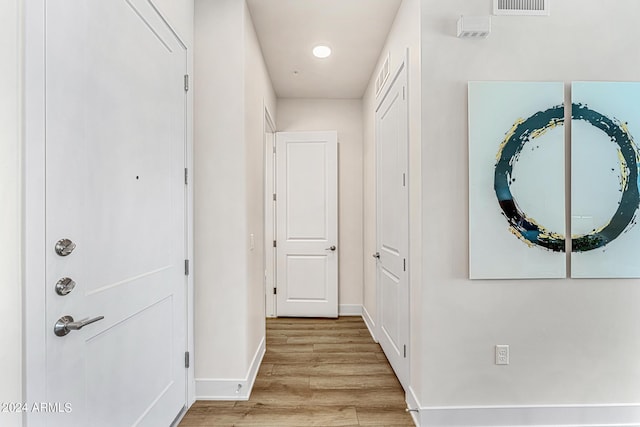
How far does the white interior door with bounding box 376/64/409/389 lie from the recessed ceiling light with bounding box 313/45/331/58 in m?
0.68

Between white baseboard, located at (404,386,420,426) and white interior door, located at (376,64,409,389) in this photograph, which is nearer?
white baseboard, located at (404,386,420,426)

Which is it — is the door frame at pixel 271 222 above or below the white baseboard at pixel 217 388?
above

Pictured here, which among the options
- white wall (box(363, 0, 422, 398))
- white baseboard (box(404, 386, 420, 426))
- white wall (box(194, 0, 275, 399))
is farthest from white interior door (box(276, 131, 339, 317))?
white baseboard (box(404, 386, 420, 426))

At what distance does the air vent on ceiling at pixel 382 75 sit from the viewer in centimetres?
290

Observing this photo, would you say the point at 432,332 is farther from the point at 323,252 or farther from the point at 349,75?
the point at 349,75

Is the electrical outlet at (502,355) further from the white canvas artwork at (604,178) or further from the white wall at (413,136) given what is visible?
the white canvas artwork at (604,178)

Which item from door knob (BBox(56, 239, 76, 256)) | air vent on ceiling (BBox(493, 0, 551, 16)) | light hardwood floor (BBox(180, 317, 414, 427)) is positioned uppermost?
air vent on ceiling (BBox(493, 0, 551, 16))

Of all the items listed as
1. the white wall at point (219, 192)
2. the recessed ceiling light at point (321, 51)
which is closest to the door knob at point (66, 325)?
the white wall at point (219, 192)

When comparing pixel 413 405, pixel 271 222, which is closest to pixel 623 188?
pixel 413 405

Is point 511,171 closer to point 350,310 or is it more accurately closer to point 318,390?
point 318,390

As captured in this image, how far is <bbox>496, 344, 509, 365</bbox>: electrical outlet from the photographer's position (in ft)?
6.50

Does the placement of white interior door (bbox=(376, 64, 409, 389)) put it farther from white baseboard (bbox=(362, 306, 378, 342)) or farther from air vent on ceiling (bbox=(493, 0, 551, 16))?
air vent on ceiling (bbox=(493, 0, 551, 16))

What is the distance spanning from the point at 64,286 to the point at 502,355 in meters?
2.12

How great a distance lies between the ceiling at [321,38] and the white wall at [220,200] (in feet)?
1.41
